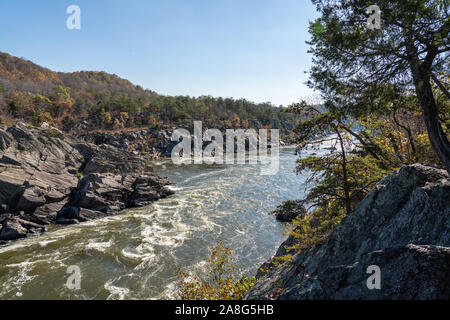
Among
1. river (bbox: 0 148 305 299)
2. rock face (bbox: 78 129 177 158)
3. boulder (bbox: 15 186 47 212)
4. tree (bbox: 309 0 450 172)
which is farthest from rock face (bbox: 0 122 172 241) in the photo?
rock face (bbox: 78 129 177 158)

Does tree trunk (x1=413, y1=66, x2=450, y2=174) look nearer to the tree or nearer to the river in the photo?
the tree

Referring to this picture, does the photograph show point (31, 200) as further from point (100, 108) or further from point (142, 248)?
point (100, 108)

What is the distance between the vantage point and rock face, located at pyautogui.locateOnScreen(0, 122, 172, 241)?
2003 centimetres

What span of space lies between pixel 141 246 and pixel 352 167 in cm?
1460

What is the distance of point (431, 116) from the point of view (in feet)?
21.8

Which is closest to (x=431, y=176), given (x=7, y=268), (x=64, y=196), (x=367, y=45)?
(x=367, y=45)

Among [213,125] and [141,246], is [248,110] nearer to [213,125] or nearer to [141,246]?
[213,125]

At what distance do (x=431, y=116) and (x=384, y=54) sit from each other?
7.32 ft

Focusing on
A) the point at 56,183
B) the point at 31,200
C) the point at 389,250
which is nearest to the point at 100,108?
the point at 56,183

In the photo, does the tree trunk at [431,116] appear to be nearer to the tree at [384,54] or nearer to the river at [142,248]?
the tree at [384,54]

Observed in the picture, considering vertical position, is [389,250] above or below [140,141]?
below

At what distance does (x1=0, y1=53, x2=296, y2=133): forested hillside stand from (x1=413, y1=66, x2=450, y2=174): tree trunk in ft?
190

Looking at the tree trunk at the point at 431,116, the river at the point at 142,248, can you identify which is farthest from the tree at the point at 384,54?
the river at the point at 142,248

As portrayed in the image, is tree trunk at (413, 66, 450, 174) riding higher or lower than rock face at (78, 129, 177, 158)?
lower
